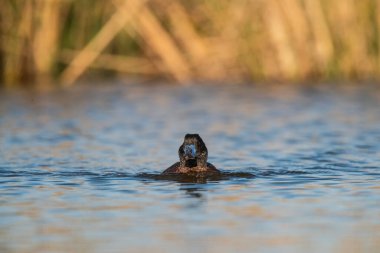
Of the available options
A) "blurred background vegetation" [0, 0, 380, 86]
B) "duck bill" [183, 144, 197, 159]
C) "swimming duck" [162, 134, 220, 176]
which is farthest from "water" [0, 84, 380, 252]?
"blurred background vegetation" [0, 0, 380, 86]

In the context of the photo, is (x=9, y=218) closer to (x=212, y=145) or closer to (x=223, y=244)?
(x=223, y=244)

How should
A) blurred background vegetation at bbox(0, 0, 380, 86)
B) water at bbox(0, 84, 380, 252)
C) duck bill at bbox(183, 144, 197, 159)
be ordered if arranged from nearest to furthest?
water at bbox(0, 84, 380, 252), duck bill at bbox(183, 144, 197, 159), blurred background vegetation at bbox(0, 0, 380, 86)

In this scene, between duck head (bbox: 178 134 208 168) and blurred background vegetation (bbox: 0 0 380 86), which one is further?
blurred background vegetation (bbox: 0 0 380 86)

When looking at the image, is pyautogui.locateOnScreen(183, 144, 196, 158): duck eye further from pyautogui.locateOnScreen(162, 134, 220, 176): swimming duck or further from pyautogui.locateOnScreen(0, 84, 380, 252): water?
pyautogui.locateOnScreen(0, 84, 380, 252): water

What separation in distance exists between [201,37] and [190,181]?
466 inches

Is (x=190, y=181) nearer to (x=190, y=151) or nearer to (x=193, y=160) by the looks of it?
(x=190, y=151)

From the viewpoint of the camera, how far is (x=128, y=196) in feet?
31.5

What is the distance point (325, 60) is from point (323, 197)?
12.1 metres

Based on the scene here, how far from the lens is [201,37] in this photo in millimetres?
22203

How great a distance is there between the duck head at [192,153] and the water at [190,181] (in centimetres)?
32

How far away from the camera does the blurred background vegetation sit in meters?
20.8

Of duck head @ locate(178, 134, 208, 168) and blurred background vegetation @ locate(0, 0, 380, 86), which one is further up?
blurred background vegetation @ locate(0, 0, 380, 86)

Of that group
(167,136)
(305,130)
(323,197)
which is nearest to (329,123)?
(305,130)

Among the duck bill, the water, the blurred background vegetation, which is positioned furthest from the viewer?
the blurred background vegetation
